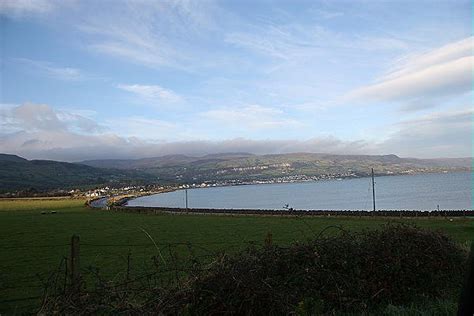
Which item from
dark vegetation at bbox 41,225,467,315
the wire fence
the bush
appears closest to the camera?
dark vegetation at bbox 41,225,467,315

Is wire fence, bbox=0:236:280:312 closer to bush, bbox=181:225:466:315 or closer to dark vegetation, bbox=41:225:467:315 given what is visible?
dark vegetation, bbox=41:225:467:315

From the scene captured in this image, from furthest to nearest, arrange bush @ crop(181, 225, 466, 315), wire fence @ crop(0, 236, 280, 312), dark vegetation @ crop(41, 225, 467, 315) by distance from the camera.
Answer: wire fence @ crop(0, 236, 280, 312) → bush @ crop(181, 225, 466, 315) → dark vegetation @ crop(41, 225, 467, 315)

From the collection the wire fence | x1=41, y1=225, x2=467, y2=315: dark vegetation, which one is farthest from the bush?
the wire fence

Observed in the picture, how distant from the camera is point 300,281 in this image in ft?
22.5

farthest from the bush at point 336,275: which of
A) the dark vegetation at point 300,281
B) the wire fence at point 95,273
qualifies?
the wire fence at point 95,273

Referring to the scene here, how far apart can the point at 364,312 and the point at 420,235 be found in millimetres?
3117

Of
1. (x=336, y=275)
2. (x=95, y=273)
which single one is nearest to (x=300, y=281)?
(x=336, y=275)

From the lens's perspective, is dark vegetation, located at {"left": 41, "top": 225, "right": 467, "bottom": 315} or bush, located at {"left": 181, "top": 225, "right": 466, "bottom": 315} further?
bush, located at {"left": 181, "top": 225, "right": 466, "bottom": 315}

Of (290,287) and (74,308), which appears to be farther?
(290,287)

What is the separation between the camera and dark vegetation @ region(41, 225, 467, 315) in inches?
225

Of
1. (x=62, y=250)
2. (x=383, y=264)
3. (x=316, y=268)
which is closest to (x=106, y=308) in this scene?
(x=316, y=268)

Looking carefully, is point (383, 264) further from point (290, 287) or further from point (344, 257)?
point (290, 287)

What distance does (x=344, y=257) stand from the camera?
7.46 metres

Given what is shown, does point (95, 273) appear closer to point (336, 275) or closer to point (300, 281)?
point (300, 281)
